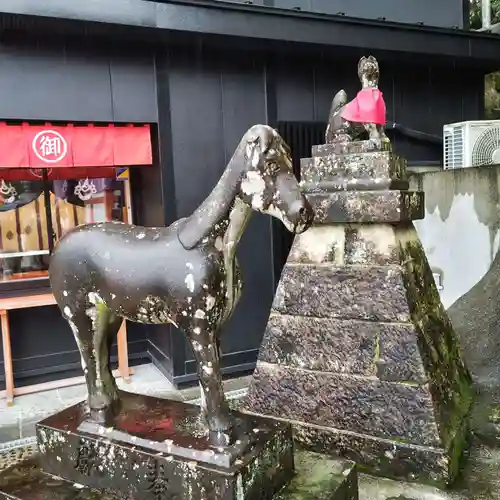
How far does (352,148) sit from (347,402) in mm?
1842

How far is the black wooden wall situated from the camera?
5930 millimetres

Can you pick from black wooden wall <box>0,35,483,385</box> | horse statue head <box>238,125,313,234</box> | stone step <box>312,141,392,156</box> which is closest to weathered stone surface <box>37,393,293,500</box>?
horse statue head <box>238,125,313,234</box>

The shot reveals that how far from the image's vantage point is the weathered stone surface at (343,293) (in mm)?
3279

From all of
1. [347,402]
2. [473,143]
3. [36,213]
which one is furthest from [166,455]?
[473,143]

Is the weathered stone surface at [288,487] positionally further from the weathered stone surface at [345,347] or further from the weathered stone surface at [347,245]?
the weathered stone surface at [347,245]

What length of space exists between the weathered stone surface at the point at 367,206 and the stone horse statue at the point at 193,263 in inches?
53.1

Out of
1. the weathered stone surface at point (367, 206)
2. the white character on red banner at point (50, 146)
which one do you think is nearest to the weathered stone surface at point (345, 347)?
the weathered stone surface at point (367, 206)

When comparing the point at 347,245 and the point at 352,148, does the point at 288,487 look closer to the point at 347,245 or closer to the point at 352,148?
the point at 347,245

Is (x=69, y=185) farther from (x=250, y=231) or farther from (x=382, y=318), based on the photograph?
(x=382, y=318)

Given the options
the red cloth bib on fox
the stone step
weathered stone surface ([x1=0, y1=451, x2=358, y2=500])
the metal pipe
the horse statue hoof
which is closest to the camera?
weathered stone surface ([x1=0, y1=451, x2=358, y2=500])

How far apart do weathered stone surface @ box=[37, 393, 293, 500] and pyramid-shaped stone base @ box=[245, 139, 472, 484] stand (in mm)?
947

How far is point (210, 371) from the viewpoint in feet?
7.46

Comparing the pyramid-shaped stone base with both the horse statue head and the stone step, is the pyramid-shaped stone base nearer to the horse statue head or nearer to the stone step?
the stone step

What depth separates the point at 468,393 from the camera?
386cm
